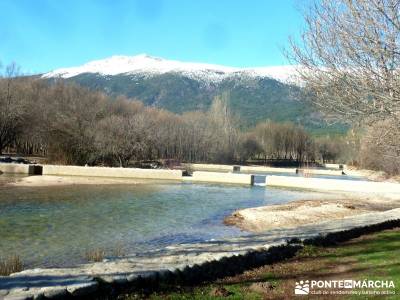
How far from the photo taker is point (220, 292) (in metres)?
8.13

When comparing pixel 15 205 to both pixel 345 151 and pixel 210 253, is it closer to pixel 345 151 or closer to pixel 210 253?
pixel 210 253

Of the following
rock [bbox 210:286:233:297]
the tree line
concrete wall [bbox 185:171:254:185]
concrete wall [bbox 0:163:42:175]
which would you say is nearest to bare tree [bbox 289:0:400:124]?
the tree line

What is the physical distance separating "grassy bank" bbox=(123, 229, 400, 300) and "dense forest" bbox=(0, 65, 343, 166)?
149 ft

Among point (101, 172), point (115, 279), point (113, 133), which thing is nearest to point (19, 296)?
point (115, 279)

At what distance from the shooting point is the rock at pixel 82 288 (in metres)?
7.25

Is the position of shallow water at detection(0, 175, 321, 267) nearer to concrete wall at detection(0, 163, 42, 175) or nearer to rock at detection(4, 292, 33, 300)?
rock at detection(4, 292, 33, 300)

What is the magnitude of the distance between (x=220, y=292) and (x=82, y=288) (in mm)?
2363

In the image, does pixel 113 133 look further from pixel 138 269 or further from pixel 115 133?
pixel 138 269

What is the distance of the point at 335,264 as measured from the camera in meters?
10.6

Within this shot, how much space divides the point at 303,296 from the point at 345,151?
135387 millimetres

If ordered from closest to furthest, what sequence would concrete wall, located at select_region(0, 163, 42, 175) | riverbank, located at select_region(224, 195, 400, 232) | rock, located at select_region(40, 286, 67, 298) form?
rock, located at select_region(40, 286, 67, 298), riverbank, located at select_region(224, 195, 400, 232), concrete wall, located at select_region(0, 163, 42, 175)

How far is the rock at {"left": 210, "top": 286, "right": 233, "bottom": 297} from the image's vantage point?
8031 mm

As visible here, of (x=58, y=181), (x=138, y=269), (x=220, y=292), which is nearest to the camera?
(x=220, y=292)

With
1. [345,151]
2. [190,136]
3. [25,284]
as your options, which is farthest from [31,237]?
[345,151]
